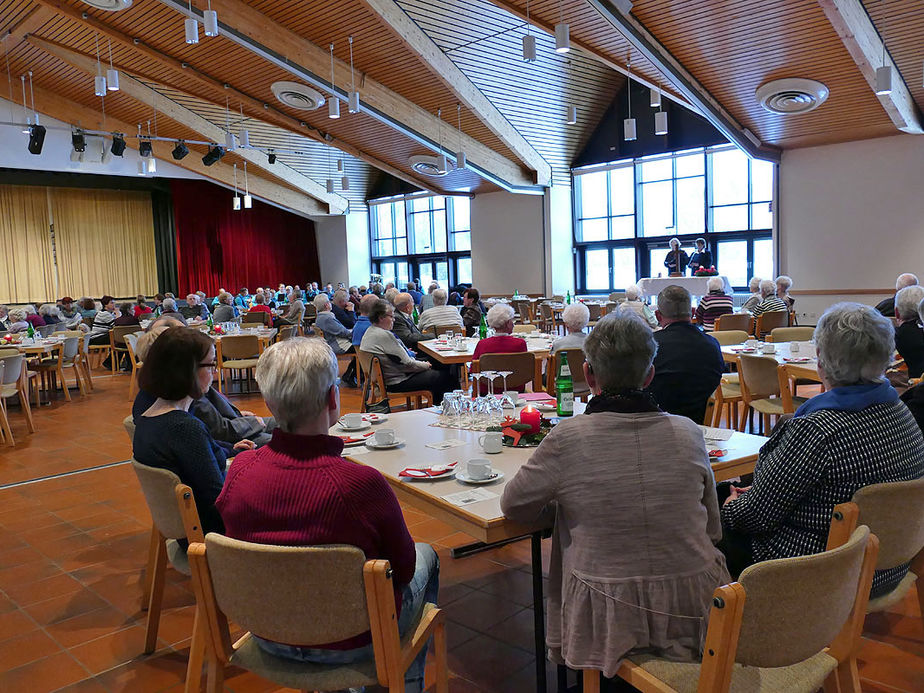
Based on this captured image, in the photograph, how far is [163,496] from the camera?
2469 mm

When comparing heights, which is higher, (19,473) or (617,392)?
(617,392)

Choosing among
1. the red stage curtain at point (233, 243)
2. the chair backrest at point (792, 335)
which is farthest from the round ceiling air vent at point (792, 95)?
the red stage curtain at point (233, 243)

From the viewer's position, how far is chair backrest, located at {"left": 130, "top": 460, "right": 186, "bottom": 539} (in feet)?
7.92

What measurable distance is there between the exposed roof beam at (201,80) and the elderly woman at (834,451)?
1140cm

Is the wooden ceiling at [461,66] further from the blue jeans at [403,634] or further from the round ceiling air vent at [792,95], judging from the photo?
the blue jeans at [403,634]

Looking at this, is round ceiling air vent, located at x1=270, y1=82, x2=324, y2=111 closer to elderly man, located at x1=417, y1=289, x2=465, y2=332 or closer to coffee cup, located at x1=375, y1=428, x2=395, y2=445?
elderly man, located at x1=417, y1=289, x2=465, y2=332

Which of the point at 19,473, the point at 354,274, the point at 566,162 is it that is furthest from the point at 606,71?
the point at 19,473

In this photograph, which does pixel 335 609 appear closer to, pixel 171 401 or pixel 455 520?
pixel 455 520

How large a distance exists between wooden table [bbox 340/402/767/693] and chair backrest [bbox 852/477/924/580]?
1.87 ft

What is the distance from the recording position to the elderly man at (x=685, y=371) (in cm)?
388

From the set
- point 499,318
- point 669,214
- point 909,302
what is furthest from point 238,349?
point 669,214

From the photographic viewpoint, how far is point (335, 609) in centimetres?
171

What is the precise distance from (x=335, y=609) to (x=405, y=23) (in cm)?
993

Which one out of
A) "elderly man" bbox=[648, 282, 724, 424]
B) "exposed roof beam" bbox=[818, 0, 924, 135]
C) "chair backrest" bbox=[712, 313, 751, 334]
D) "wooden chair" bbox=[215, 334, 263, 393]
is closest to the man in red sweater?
"elderly man" bbox=[648, 282, 724, 424]
